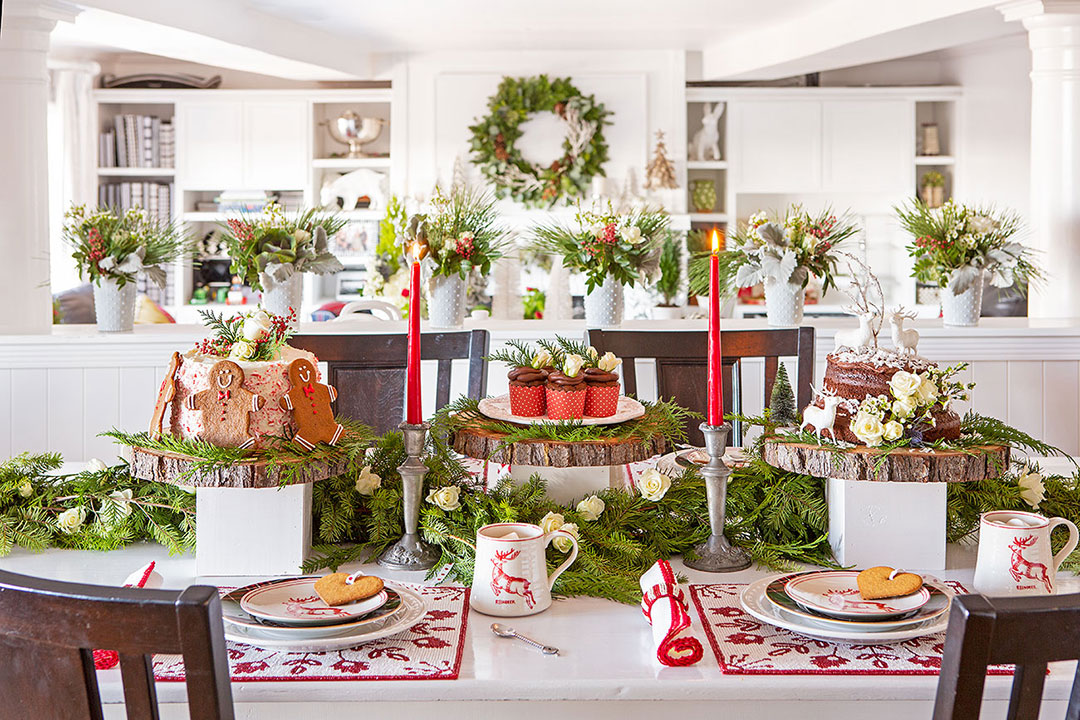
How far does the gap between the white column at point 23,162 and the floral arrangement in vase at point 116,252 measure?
34 cm

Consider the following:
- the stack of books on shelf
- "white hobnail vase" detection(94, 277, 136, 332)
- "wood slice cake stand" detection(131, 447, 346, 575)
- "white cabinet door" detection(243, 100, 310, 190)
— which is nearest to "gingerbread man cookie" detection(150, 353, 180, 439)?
"wood slice cake stand" detection(131, 447, 346, 575)

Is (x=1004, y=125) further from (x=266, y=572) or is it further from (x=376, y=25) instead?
(x=266, y=572)

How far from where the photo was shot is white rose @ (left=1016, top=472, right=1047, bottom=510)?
4.72 ft

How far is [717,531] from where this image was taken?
1.33 metres

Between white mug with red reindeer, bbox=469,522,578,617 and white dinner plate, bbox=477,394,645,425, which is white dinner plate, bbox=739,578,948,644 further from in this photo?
white dinner plate, bbox=477,394,645,425

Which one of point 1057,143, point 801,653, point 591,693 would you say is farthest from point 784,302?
point 591,693

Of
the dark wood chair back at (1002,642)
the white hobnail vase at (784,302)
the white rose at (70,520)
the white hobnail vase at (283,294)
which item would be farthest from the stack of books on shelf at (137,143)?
the dark wood chair back at (1002,642)

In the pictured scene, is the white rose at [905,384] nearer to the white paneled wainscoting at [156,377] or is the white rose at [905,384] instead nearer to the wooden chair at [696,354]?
the wooden chair at [696,354]

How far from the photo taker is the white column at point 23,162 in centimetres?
325

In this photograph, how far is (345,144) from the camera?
7.16m

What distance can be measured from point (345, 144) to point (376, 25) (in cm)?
137

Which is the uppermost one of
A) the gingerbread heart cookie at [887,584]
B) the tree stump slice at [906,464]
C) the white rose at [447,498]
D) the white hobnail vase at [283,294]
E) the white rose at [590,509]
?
the white hobnail vase at [283,294]

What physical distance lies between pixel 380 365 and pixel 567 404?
0.78 m

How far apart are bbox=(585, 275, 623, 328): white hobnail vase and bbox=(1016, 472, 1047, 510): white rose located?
1.67m
